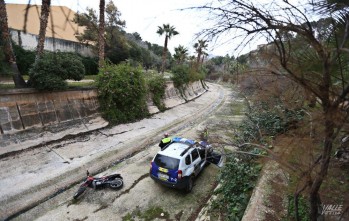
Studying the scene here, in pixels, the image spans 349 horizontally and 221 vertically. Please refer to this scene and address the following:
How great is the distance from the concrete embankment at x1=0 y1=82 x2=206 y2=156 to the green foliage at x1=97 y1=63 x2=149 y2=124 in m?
0.70

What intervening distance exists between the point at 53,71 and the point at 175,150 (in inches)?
346

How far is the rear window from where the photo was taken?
886 centimetres

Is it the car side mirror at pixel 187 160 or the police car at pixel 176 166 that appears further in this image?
the car side mirror at pixel 187 160

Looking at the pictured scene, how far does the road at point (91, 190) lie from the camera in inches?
313

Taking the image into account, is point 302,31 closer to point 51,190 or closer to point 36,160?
point 51,190

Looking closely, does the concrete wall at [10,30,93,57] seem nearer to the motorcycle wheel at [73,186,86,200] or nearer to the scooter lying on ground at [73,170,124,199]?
the scooter lying on ground at [73,170,124,199]

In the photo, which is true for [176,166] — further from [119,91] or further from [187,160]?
[119,91]

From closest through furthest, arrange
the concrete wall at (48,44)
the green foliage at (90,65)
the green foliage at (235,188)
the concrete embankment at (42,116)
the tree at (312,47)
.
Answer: the tree at (312,47)
the green foliage at (235,188)
the concrete embankment at (42,116)
the concrete wall at (48,44)
the green foliage at (90,65)

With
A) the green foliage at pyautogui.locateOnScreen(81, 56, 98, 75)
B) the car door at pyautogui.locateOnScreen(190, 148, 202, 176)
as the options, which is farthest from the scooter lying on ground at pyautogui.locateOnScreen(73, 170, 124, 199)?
the green foliage at pyautogui.locateOnScreen(81, 56, 98, 75)

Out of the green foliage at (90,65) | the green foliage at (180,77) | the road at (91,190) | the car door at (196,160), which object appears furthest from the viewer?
the green foliage at (180,77)

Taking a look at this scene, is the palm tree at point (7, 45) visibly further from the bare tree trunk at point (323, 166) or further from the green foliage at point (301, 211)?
the bare tree trunk at point (323, 166)

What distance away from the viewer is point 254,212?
20.9ft

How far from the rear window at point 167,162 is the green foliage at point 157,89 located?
1249 centimetres

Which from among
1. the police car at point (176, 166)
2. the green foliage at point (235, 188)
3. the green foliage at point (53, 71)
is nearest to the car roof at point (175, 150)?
the police car at point (176, 166)
